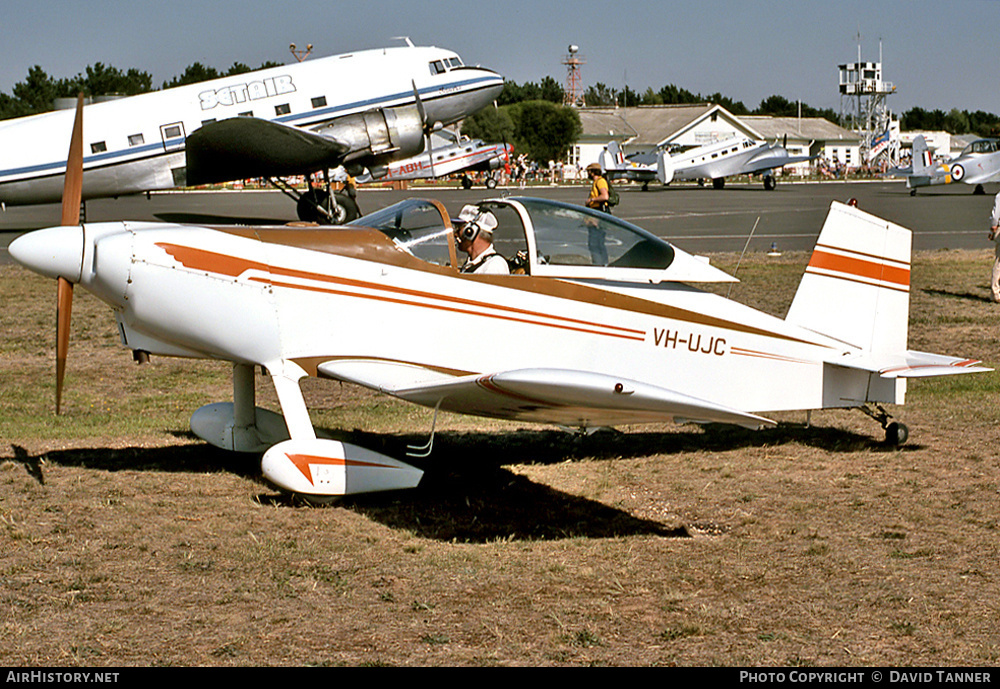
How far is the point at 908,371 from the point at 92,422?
658cm

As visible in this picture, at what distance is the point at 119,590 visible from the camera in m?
4.86

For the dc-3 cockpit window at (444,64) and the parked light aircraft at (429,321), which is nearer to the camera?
the parked light aircraft at (429,321)

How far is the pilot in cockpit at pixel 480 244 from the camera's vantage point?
21.7 feet

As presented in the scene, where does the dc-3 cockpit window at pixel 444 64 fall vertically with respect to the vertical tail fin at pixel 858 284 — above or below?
above

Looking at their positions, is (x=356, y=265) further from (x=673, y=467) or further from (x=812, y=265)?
(x=812, y=265)

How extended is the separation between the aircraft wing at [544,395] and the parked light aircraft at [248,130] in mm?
15849

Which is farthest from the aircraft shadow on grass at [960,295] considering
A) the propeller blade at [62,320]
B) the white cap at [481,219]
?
the propeller blade at [62,320]

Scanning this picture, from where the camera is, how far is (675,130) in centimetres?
9281

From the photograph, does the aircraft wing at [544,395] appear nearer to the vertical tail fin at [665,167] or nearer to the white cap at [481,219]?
the white cap at [481,219]

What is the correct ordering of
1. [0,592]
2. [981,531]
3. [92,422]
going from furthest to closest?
1. [92,422]
2. [981,531]
3. [0,592]

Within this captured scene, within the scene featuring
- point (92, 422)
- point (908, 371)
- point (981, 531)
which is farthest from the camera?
point (92, 422)

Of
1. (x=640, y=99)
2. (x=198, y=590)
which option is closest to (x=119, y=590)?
(x=198, y=590)

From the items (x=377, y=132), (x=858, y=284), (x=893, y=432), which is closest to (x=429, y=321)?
(x=858, y=284)

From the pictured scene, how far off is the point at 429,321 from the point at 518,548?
5.24ft
